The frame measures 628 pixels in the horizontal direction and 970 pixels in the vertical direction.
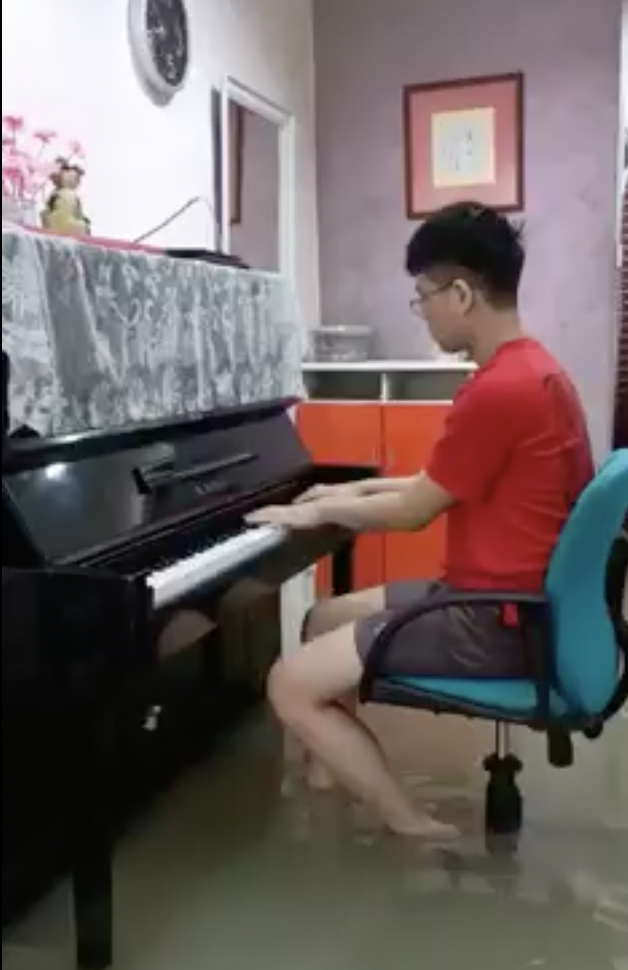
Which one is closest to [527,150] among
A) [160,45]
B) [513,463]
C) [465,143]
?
[465,143]

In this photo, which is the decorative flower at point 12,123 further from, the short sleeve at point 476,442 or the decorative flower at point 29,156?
the short sleeve at point 476,442

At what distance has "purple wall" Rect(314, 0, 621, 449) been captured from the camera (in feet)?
15.1

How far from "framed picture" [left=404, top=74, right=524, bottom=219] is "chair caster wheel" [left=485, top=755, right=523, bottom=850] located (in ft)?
9.11

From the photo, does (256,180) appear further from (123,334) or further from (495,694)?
(495,694)

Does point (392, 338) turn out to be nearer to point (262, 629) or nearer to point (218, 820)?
point (262, 629)

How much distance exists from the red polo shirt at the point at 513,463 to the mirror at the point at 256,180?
2.06 meters

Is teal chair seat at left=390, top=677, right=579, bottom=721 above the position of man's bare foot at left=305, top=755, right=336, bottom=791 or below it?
above

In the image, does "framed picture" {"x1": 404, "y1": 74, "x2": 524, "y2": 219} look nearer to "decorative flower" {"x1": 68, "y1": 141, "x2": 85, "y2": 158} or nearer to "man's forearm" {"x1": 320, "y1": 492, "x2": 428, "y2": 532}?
"decorative flower" {"x1": 68, "y1": 141, "x2": 85, "y2": 158}

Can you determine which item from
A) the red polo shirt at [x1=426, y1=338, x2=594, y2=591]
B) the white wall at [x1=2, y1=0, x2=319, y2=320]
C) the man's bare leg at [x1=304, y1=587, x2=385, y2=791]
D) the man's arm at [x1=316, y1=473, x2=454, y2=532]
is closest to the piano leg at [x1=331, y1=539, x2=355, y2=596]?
the man's bare leg at [x1=304, y1=587, x2=385, y2=791]

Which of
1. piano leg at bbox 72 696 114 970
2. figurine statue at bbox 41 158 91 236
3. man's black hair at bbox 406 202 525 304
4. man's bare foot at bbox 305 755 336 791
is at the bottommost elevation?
man's bare foot at bbox 305 755 336 791

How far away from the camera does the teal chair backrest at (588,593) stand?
6.73 ft

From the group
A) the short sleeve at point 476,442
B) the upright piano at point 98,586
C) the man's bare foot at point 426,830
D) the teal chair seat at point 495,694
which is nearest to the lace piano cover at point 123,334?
the upright piano at point 98,586

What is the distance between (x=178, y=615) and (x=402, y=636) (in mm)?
477

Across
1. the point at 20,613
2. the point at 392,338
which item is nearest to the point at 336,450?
the point at 392,338
